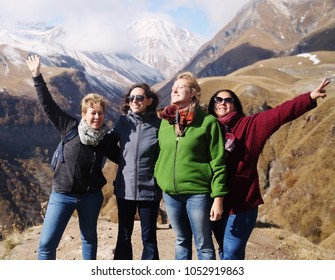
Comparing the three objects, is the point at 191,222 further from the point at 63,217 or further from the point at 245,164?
the point at 63,217

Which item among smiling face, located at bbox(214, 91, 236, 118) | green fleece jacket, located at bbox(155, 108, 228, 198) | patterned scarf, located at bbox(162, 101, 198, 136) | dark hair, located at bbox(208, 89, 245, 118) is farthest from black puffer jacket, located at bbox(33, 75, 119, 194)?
smiling face, located at bbox(214, 91, 236, 118)

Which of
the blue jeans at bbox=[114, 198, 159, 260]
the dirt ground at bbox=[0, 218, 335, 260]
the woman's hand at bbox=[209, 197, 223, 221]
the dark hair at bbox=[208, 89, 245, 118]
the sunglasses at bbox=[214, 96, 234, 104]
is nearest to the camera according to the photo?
the woman's hand at bbox=[209, 197, 223, 221]

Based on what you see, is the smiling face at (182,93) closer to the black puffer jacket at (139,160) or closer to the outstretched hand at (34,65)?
the black puffer jacket at (139,160)

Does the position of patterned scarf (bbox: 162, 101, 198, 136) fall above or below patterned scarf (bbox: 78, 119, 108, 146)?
above

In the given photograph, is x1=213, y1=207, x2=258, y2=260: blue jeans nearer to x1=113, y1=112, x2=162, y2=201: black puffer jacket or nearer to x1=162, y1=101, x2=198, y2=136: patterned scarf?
x1=113, y1=112, x2=162, y2=201: black puffer jacket

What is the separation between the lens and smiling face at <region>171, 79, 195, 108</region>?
684 centimetres

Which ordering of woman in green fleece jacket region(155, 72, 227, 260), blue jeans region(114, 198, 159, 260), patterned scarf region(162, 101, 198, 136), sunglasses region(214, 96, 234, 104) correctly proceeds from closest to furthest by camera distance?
woman in green fleece jacket region(155, 72, 227, 260), patterned scarf region(162, 101, 198, 136), sunglasses region(214, 96, 234, 104), blue jeans region(114, 198, 159, 260)

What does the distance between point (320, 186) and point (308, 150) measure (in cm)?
1389

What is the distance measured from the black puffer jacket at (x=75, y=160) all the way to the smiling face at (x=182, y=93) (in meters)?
1.61

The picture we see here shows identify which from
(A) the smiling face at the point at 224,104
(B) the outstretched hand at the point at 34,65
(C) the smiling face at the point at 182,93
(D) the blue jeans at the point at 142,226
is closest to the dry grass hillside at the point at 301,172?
(D) the blue jeans at the point at 142,226

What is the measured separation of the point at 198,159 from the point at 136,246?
6591 millimetres

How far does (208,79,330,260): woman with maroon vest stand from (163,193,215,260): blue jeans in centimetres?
30

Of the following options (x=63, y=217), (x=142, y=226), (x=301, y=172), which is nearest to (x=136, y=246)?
(x=142, y=226)

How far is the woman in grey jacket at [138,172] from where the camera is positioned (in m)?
7.41
